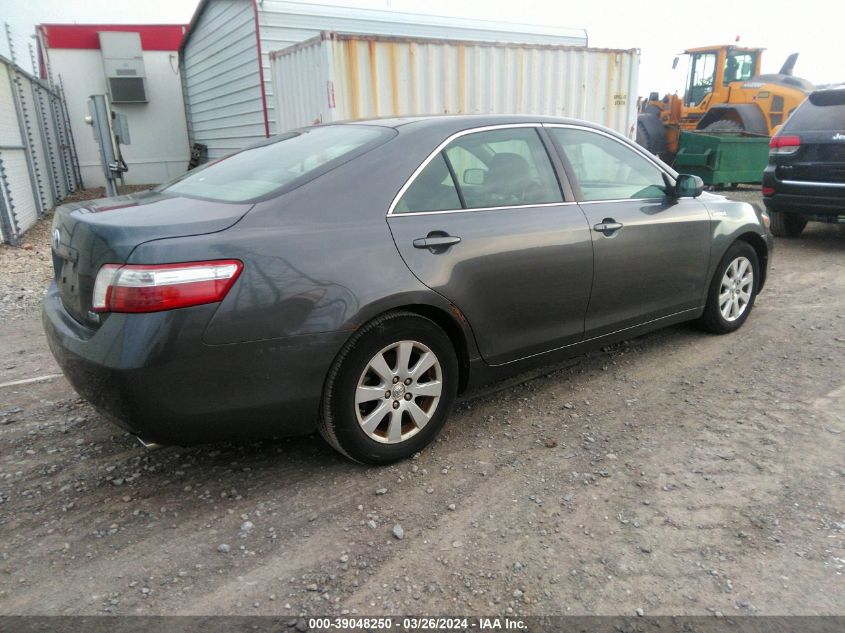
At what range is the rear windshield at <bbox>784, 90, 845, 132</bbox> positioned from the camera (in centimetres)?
704

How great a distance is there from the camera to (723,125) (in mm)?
13719

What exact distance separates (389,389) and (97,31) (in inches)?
741

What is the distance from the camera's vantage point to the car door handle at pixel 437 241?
114 inches

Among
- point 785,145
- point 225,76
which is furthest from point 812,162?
point 225,76

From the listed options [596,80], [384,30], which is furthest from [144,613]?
[384,30]

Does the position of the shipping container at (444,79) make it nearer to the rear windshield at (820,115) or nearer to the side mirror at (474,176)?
the rear windshield at (820,115)

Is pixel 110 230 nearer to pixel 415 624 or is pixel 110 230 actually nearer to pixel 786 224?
pixel 415 624

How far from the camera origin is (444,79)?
25.2 feet

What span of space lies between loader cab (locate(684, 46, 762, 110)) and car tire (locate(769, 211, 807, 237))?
7186 millimetres

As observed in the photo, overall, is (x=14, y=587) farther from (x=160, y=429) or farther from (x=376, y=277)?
(x=376, y=277)

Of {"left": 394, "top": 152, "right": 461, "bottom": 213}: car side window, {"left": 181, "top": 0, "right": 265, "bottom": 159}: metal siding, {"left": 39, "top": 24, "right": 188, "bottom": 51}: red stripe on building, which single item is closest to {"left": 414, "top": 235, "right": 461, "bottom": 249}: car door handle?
{"left": 394, "top": 152, "right": 461, "bottom": 213}: car side window

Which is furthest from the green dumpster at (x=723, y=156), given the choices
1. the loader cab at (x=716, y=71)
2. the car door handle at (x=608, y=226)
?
the car door handle at (x=608, y=226)

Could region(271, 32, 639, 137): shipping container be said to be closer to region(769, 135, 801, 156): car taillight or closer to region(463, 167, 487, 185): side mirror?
region(769, 135, 801, 156): car taillight

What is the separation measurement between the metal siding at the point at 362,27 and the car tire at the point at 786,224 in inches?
189
